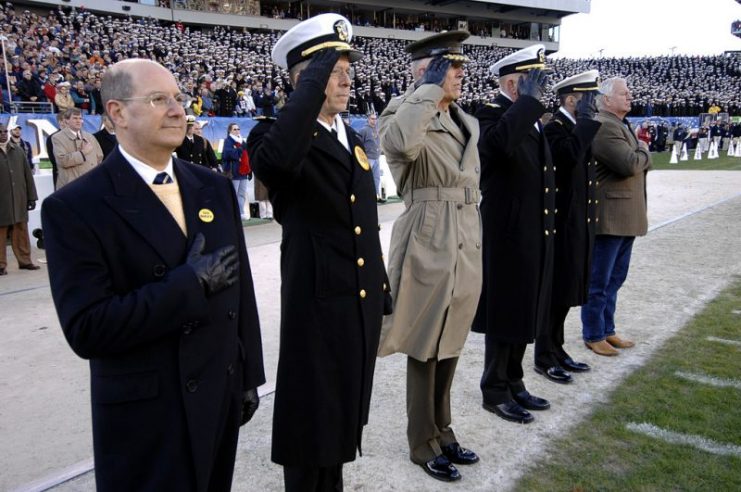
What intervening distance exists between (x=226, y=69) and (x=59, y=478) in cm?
2721

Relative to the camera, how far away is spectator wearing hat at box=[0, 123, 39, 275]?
772 centimetres

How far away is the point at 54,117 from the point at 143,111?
13255mm

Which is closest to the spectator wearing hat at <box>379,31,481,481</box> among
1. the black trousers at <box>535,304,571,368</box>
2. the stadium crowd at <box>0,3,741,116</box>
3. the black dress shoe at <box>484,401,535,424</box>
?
the black dress shoe at <box>484,401,535,424</box>

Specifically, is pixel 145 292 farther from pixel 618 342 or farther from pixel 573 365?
pixel 618 342

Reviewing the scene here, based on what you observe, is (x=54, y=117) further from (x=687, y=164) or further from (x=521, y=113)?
(x=687, y=164)

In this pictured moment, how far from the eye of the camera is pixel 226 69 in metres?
28.0

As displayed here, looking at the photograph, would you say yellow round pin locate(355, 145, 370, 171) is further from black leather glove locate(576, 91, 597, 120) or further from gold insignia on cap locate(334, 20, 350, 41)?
black leather glove locate(576, 91, 597, 120)

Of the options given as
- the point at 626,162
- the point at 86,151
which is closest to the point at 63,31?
the point at 86,151

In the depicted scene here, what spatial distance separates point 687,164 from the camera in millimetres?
24688

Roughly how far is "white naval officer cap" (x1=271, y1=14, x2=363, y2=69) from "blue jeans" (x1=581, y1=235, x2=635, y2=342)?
10.3 ft

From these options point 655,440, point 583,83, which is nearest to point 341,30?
point 583,83

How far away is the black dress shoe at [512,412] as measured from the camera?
3.59 meters

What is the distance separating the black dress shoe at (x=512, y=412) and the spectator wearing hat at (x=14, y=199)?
6743 mm

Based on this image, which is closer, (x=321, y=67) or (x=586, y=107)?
(x=321, y=67)
